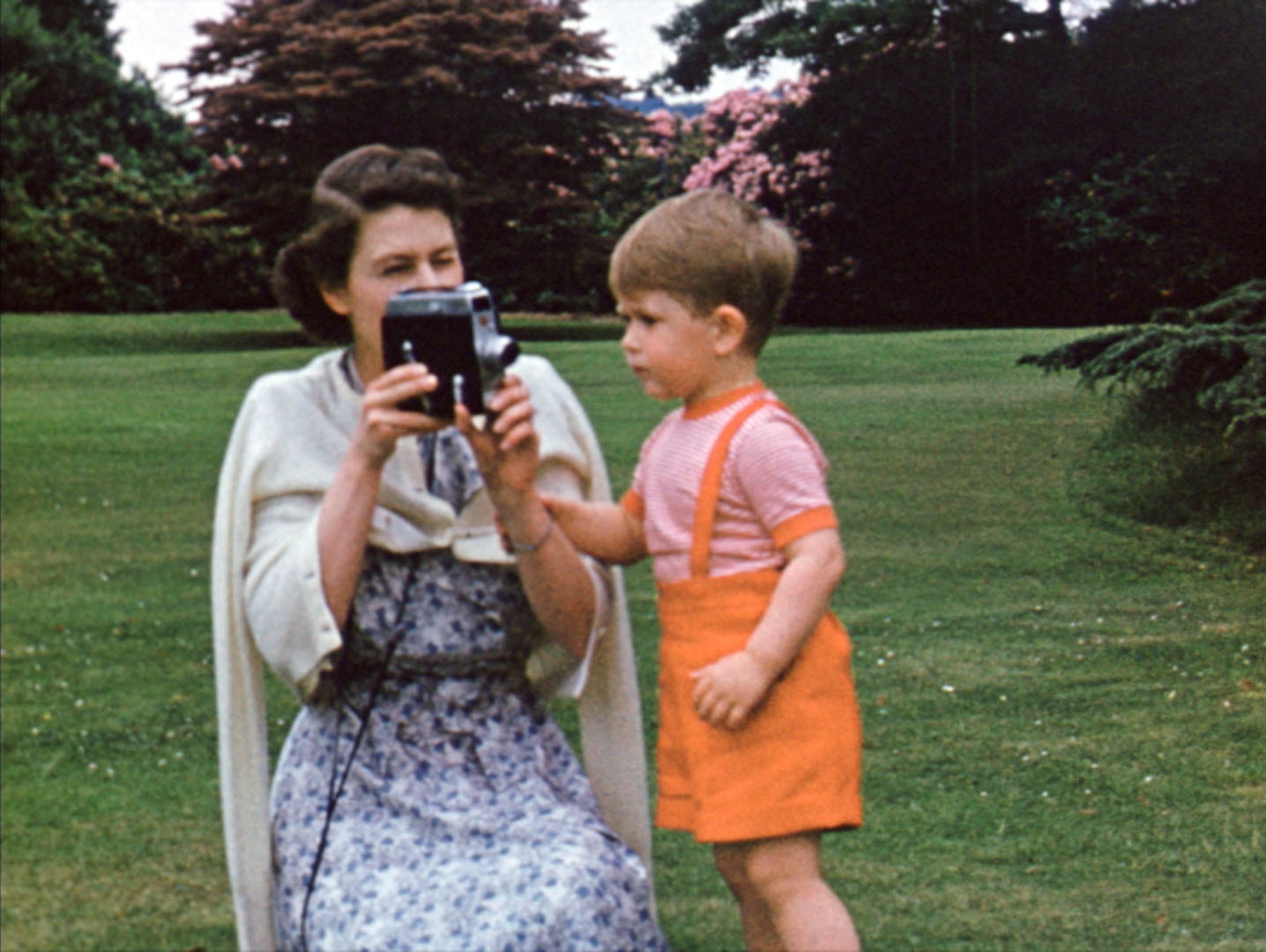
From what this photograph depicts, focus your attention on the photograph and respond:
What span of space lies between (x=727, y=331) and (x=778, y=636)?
1.26 ft

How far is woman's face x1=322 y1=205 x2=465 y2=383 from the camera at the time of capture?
2535 millimetres

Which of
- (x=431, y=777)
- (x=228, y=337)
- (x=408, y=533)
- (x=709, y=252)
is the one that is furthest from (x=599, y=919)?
(x=228, y=337)

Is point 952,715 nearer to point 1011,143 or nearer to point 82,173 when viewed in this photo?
point 1011,143

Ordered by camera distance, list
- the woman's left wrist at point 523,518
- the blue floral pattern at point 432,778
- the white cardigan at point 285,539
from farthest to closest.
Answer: the white cardigan at point 285,539
the blue floral pattern at point 432,778
the woman's left wrist at point 523,518

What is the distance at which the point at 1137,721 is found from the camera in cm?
283

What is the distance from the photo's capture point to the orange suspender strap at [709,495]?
7.03 feet

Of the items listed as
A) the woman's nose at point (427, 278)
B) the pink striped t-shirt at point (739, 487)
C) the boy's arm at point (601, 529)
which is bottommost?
the boy's arm at point (601, 529)

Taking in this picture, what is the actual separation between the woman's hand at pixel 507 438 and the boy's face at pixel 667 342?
16 cm

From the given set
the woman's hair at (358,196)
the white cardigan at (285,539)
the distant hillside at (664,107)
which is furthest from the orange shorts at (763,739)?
the distant hillside at (664,107)

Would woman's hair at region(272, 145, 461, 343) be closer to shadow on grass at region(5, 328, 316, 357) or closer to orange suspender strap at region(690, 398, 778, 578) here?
orange suspender strap at region(690, 398, 778, 578)

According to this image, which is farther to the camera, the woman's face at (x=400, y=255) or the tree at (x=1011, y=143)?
the woman's face at (x=400, y=255)

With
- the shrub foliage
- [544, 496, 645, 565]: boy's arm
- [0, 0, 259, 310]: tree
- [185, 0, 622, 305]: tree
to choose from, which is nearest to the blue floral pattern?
[544, 496, 645, 565]: boy's arm

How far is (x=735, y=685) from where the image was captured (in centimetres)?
209

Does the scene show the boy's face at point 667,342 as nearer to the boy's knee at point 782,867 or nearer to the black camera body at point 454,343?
the black camera body at point 454,343
